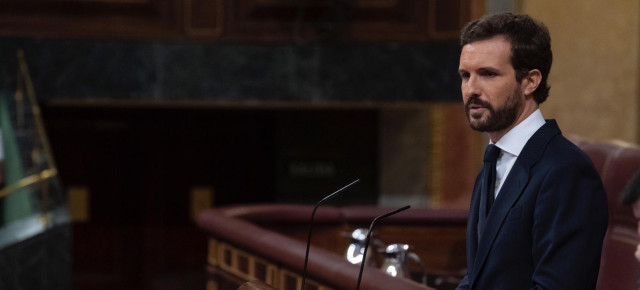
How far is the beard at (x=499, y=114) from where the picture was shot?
1458 millimetres

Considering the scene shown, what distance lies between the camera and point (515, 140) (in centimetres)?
148

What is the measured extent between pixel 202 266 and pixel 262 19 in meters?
1.98

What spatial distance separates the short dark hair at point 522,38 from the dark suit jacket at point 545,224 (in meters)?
0.09

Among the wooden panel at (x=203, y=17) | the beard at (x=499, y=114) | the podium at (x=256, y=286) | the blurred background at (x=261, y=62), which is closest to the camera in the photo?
the beard at (x=499, y=114)

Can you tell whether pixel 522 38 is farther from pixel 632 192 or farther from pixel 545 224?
pixel 632 192

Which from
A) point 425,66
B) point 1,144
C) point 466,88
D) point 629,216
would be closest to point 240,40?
point 425,66

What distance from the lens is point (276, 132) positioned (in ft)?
20.2

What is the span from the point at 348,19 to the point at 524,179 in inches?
145

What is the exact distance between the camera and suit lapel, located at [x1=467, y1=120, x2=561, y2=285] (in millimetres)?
1434

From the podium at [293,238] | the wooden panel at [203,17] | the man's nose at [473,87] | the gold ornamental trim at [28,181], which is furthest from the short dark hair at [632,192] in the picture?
the gold ornamental trim at [28,181]

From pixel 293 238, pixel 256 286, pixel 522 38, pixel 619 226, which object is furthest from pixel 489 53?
pixel 293 238

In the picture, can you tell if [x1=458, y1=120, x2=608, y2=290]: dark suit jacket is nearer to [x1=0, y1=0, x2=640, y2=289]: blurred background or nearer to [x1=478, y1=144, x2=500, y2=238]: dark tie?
[x1=478, y1=144, x2=500, y2=238]: dark tie

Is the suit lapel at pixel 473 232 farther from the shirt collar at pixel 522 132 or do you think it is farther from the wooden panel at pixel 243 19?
the wooden panel at pixel 243 19

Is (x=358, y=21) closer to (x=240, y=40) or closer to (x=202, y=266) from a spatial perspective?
(x=240, y=40)
